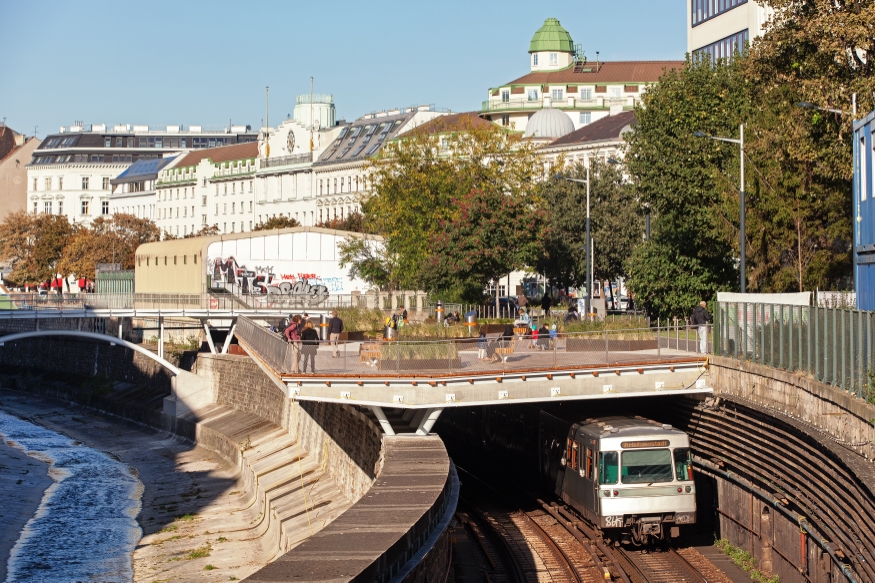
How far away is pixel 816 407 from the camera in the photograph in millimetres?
30812

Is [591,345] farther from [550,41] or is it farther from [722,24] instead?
[550,41]

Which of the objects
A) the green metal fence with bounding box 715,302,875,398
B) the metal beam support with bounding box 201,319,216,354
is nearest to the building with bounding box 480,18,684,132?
the metal beam support with bounding box 201,319,216,354

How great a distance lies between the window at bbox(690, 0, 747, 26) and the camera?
2918 inches

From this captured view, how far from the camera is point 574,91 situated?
162250mm

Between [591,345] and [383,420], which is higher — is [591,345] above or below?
above

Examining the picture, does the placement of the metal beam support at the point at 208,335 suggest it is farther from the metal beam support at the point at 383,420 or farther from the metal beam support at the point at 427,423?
the metal beam support at the point at 427,423

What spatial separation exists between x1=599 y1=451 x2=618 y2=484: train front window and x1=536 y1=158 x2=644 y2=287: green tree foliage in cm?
5437

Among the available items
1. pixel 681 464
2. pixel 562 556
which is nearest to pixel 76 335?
pixel 562 556

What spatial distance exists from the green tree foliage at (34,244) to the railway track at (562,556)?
10942 cm

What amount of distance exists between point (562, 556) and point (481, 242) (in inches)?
1490

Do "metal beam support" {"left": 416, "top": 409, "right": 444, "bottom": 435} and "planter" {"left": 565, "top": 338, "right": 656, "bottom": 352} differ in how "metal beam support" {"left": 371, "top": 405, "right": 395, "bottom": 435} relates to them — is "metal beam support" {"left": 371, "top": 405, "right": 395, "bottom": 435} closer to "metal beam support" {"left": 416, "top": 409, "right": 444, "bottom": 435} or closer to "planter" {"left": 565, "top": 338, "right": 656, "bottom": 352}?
"metal beam support" {"left": 416, "top": 409, "right": 444, "bottom": 435}

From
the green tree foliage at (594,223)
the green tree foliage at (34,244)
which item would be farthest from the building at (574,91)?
the green tree foliage at (594,223)

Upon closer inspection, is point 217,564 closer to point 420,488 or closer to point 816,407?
point 420,488

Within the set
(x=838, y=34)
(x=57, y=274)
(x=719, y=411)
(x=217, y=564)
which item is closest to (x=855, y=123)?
(x=838, y=34)
